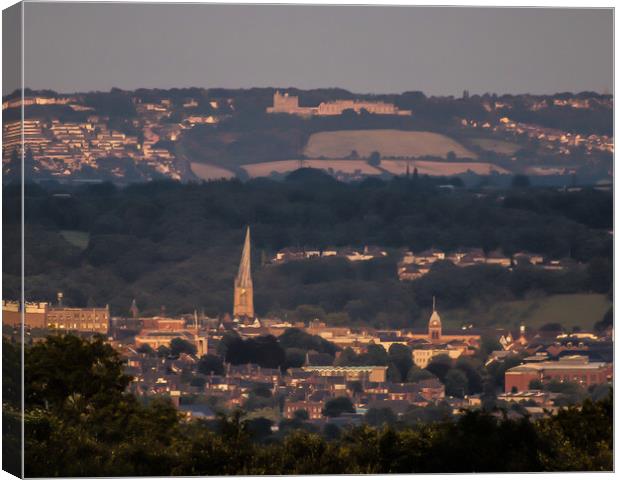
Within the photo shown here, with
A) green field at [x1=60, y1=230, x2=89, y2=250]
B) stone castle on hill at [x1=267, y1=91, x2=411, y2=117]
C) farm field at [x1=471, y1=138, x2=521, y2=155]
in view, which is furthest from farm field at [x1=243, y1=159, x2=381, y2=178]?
green field at [x1=60, y1=230, x2=89, y2=250]

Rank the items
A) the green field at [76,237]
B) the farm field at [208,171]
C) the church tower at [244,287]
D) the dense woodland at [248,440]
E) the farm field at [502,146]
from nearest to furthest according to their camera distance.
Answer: the dense woodland at [248,440], the green field at [76,237], the church tower at [244,287], the farm field at [208,171], the farm field at [502,146]

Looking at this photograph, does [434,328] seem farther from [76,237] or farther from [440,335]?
[76,237]

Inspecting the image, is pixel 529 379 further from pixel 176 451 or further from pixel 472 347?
pixel 176 451

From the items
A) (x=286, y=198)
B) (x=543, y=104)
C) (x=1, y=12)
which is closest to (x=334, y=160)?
(x=286, y=198)

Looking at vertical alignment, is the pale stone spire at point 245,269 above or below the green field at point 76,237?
below

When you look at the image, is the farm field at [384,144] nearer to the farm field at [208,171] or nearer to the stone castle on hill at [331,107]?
the stone castle on hill at [331,107]

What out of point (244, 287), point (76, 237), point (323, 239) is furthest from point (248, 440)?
point (76, 237)

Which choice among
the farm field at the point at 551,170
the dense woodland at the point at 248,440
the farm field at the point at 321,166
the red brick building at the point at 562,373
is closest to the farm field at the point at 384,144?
the farm field at the point at 321,166
